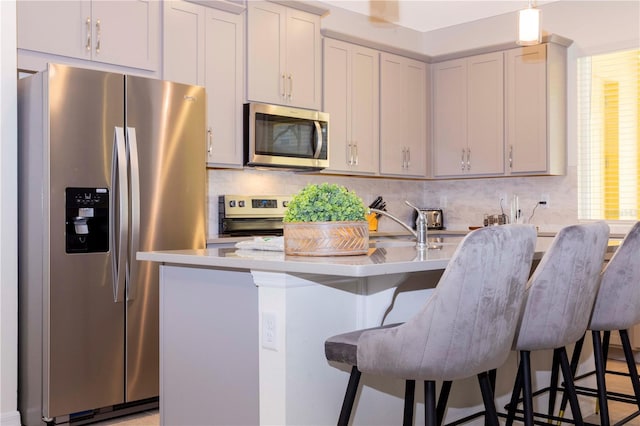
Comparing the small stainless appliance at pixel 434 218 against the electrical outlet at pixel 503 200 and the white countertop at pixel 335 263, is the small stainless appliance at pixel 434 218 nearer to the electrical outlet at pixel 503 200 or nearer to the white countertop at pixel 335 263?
the electrical outlet at pixel 503 200

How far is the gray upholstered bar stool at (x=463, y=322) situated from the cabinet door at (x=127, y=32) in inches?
106

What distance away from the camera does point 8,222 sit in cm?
331

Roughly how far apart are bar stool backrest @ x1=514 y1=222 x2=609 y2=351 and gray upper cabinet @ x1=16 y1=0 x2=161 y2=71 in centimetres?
274

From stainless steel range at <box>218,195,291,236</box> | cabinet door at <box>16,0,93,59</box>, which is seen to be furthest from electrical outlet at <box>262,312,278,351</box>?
stainless steel range at <box>218,195,291,236</box>

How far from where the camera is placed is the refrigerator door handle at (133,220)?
349 centimetres

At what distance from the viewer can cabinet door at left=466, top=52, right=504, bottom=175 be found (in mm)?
5648

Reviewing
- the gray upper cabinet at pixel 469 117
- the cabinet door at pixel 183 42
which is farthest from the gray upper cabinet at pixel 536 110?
the cabinet door at pixel 183 42

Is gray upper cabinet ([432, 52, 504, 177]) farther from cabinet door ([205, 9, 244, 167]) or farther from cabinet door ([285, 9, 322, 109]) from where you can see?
cabinet door ([205, 9, 244, 167])

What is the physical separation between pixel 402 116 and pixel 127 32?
8.84ft

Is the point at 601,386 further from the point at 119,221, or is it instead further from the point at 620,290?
the point at 119,221

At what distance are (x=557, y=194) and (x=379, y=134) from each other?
1.55m

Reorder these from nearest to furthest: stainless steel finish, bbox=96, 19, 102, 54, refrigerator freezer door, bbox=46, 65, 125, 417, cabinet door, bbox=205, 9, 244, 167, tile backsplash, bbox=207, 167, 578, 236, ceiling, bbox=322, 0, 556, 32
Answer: refrigerator freezer door, bbox=46, 65, 125, 417 → stainless steel finish, bbox=96, 19, 102, 54 → cabinet door, bbox=205, 9, 244, 167 → tile backsplash, bbox=207, 167, 578, 236 → ceiling, bbox=322, 0, 556, 32

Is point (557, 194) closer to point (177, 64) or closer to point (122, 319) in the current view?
point (177, 64)

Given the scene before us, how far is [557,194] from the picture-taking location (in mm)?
5598
